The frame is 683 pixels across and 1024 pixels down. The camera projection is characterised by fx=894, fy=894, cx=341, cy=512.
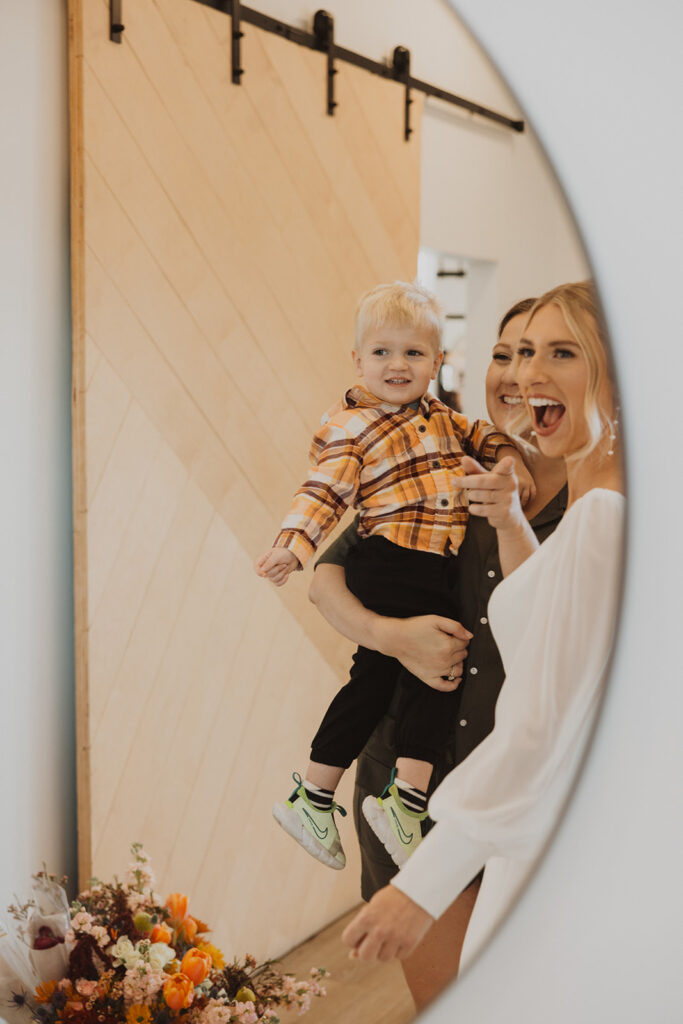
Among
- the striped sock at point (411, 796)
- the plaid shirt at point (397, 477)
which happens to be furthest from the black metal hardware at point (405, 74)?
the striped sock at point (411, 796)

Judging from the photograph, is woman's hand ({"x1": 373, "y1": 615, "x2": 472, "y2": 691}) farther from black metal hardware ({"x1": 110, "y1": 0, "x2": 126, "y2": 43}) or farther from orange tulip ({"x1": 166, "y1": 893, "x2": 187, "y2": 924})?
black metal hardware ({"x1": 110, "y1": 0, "x2": 126, "y2": 43})

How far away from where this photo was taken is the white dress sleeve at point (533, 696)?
28.8 inches

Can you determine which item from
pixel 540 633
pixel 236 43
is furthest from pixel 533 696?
pixel 236 43

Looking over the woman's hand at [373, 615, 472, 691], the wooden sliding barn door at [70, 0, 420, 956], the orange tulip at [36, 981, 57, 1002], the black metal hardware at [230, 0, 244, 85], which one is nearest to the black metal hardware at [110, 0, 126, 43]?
the wooden sliding barn door at [70, 0, 420, 956]

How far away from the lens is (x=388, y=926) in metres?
0.77

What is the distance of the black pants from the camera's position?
721 millimetres

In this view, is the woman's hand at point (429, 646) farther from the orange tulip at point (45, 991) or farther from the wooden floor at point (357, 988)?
the orange tulip at point (45, 991)

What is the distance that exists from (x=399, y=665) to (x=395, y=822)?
0.14m

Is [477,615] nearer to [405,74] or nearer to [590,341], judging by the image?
[590,341]

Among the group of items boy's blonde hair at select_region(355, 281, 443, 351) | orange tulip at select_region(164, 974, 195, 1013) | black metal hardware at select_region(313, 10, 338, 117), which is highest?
Result: black metal hardware at select_region(313, 10, 338, 117)

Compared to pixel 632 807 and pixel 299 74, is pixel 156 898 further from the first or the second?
pixel 299 74

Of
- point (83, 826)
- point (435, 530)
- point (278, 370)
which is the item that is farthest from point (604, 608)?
point (83, 826)

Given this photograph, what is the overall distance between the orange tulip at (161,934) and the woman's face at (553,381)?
0.65 metres

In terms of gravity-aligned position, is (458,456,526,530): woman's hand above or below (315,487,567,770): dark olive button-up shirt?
above
